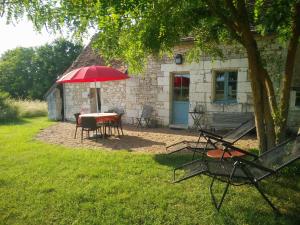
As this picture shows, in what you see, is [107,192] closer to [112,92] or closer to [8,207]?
[8,207]

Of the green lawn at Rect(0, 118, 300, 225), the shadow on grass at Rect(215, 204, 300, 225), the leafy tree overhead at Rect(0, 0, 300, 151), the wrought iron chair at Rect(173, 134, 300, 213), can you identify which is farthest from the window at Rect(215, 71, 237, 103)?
the shadow on grass at Rect(215, 204, 300, 225)

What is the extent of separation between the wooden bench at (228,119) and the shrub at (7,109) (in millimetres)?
12456

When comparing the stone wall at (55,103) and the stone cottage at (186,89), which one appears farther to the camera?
the stone wall at (55,103)

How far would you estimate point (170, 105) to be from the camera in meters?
10.7

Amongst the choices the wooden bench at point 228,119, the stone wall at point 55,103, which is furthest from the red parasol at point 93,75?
the stone wall at point 55,103

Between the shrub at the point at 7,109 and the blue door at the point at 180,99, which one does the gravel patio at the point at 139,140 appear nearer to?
the blue door at the point at 180,99

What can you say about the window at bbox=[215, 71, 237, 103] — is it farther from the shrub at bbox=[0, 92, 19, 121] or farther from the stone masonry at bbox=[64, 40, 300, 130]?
the shrub at bbox=[0, 92, 19, 121]

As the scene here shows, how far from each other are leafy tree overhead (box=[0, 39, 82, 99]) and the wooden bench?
26.2 meters

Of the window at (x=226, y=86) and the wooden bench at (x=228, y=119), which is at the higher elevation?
the window at (x=226, y=86)

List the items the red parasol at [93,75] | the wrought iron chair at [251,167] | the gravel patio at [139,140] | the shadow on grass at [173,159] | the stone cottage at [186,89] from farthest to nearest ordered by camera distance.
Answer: the stone cottage at [186,89], the red parasol at [93,75], the gravel patio at [139,140], the shadow on grass at [173,159], the wrought iron chair at [251,167]

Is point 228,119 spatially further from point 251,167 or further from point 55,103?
point 55,103

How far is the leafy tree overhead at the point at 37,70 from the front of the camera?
31328mm

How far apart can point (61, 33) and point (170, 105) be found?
632cm

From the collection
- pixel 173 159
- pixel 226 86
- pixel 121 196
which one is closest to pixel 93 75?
pixel 173 159
